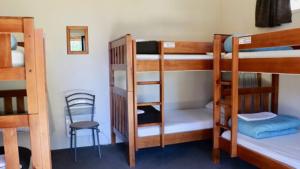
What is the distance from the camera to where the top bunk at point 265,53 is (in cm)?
197

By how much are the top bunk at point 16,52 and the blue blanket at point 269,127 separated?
214 centimetres

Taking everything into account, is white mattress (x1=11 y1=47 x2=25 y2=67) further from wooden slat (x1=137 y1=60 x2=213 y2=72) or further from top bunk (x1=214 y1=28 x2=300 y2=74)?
top bunk (x1=214 y1=28 x2=300 y2=74)

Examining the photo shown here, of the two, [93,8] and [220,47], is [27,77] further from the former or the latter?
[93,8]

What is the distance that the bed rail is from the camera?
2.85 m

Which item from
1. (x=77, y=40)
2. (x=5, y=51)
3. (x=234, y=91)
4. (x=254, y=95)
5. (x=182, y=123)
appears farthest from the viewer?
(x=77, y=40)

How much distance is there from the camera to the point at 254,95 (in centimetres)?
331

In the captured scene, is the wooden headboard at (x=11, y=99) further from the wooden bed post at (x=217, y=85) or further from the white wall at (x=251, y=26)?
the white wall at (x=251, y=26)

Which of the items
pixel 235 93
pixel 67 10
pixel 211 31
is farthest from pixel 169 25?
pixel 235 93

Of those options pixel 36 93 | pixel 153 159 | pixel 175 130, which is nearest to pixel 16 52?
pixel 36 93

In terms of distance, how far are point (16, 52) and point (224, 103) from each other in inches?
83.7

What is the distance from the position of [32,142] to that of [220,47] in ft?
7.05

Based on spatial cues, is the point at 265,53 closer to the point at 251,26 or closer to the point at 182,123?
the point at 182,123

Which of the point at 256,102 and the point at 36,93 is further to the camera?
the point at 256,102

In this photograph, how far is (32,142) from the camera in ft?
5.35
